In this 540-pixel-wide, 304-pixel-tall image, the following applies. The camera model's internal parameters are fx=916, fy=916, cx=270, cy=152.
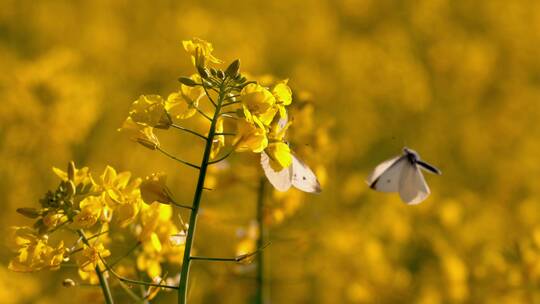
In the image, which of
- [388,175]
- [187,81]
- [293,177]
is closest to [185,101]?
[187,81]

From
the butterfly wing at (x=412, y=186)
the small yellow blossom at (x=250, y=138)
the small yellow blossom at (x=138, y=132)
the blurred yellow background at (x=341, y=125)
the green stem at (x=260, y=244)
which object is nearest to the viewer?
the small yellow blossom at (x=250, y=138)

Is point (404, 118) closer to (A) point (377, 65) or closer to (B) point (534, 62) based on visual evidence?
(A) point (377, 65)

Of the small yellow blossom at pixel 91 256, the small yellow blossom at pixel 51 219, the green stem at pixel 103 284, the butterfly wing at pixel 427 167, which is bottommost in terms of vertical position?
the green stem at pixel 103 284

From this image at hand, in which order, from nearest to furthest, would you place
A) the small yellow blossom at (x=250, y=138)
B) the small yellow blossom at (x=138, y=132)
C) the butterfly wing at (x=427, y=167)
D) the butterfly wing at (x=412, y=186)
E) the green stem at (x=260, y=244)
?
the small yellow blossom at (x=250, y=138) < the small yellow blossom at (x=138, y=132) < the butterfly wing at (x=412, y=186) < the butterfly wing at (x=427, y=167) < the green stem at (x=260, y=244)

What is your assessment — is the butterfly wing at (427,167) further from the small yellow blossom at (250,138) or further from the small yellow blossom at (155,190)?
the small yellow blossom at (155,190)

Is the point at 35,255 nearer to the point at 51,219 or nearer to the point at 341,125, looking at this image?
the point at 51,219

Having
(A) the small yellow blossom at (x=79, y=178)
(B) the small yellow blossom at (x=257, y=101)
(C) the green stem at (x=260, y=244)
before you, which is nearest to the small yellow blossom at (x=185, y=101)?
(B) the small yellow blossom at (x=257, y=101)
